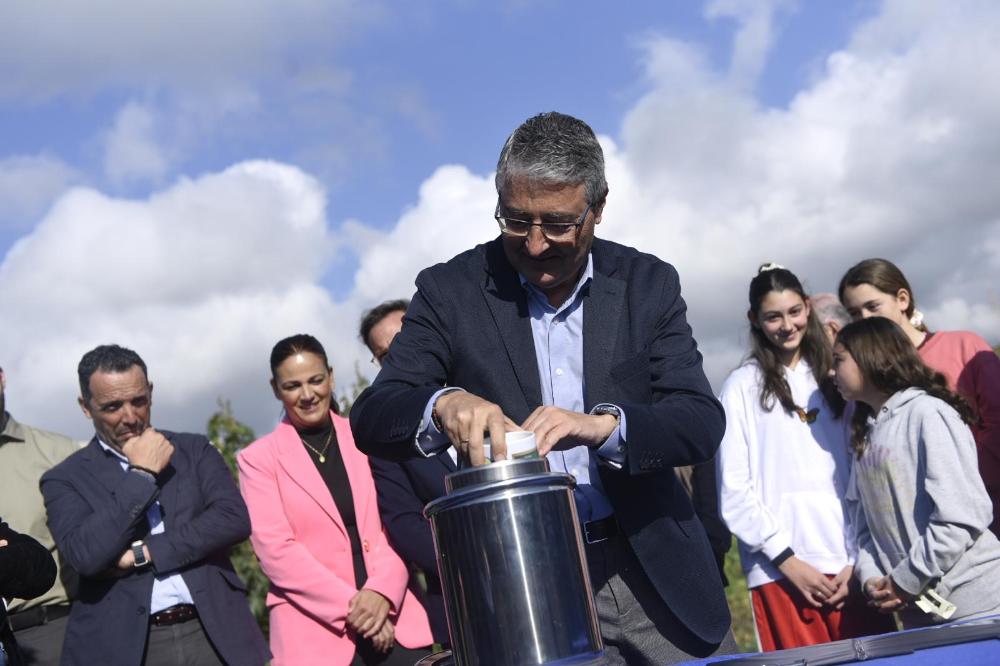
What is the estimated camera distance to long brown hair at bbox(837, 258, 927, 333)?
219 inches

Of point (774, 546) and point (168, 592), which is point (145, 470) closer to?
point (168, 592)

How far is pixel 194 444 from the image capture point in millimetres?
5469

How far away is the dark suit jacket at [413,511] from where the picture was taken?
194 inches

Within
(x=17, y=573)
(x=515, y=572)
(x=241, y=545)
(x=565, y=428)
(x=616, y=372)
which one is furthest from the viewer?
(x=241, y=545)

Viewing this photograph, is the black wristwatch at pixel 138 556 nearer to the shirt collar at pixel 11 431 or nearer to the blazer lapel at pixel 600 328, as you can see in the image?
the shirt collar at pixel 11 431

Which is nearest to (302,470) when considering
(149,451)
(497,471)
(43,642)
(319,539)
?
(319,539)

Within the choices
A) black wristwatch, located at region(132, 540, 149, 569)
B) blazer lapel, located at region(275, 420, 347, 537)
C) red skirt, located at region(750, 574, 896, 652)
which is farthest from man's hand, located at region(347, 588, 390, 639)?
red skirt, located at region(750, 574, 896, 652)

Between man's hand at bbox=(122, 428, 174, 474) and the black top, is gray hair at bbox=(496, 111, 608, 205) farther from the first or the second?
man's hand at bbox=(122, 428, 174, 474)

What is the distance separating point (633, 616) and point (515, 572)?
916 mm

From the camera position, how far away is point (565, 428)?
2.33 m

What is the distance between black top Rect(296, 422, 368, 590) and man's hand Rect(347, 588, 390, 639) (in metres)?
0.16

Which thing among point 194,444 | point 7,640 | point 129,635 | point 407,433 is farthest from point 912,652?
point 194,444

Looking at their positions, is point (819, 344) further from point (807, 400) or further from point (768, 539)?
point (768, 539)

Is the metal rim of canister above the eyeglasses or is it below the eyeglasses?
below
